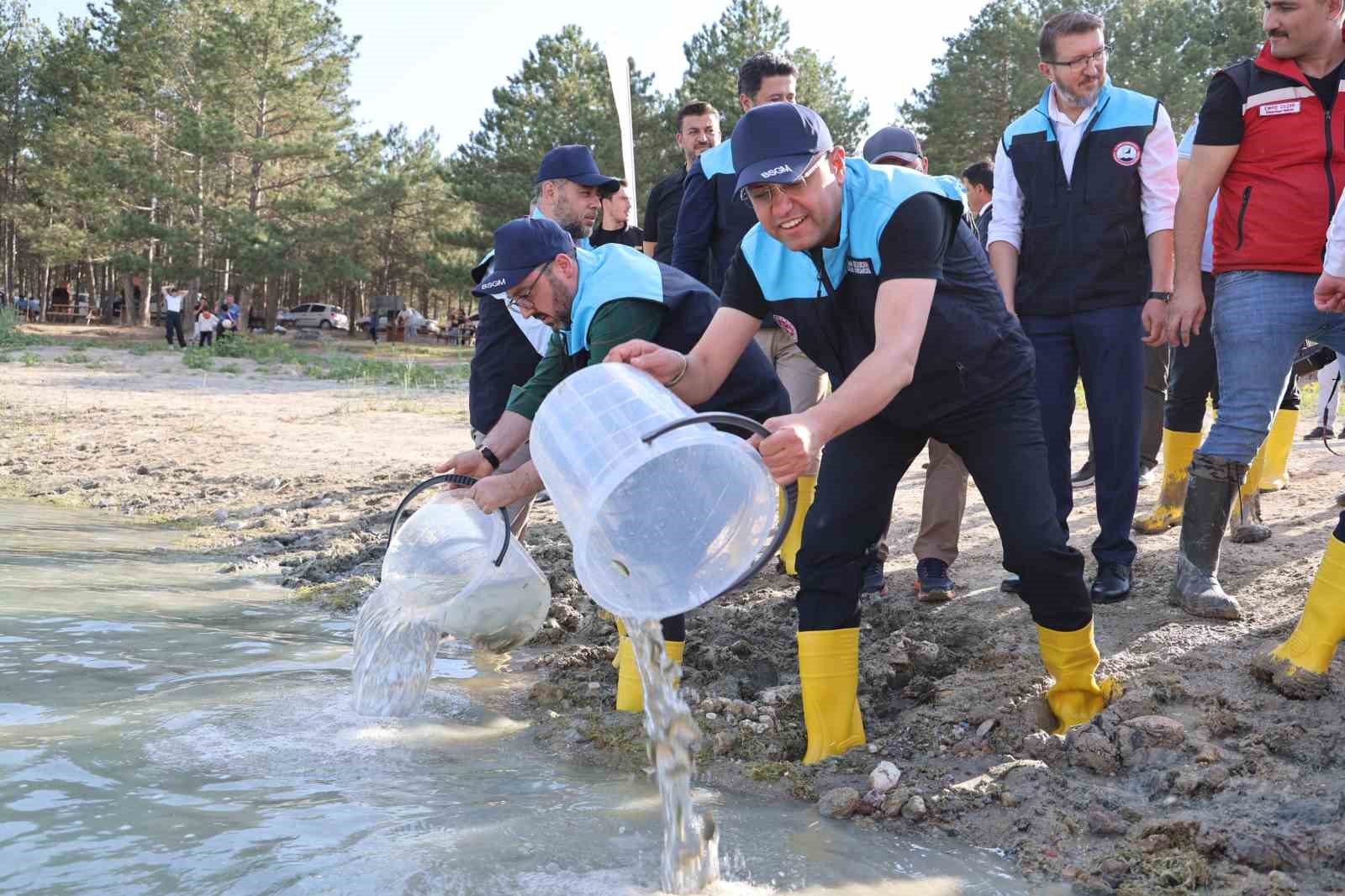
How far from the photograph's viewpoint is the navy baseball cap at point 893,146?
5422mm

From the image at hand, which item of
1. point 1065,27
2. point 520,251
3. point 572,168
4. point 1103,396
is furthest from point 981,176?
point 520,251

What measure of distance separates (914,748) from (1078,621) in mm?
616

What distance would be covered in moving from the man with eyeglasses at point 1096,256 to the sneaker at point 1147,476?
2.32 meters

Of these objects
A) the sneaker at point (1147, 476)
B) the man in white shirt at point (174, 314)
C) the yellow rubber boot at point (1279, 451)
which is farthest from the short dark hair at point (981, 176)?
the man in white shirt at point (174, 314)

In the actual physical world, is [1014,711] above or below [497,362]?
below

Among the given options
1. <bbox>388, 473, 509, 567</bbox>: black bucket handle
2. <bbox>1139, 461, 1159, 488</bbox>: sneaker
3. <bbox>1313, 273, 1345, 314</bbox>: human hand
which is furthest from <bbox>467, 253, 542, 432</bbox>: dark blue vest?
<bbox>1139, 461, 1159, 488</bbox>: sneaker

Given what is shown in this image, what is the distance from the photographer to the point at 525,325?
16.6ft

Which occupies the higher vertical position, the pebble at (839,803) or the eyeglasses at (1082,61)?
the eyeglasses at (1082,61)

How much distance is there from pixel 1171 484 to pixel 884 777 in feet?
9.05

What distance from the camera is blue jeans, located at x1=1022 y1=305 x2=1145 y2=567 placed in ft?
15.2

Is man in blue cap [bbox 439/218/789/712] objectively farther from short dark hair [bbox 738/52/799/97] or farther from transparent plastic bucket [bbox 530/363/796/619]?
short dark hair [bbox 738/52/799/97]

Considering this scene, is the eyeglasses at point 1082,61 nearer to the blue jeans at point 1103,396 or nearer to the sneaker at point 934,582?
the blue jeans at point 1103,396

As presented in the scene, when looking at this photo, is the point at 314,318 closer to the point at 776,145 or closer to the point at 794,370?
the point at 794,370

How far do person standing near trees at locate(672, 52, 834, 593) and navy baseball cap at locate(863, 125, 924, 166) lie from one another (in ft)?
1.34
